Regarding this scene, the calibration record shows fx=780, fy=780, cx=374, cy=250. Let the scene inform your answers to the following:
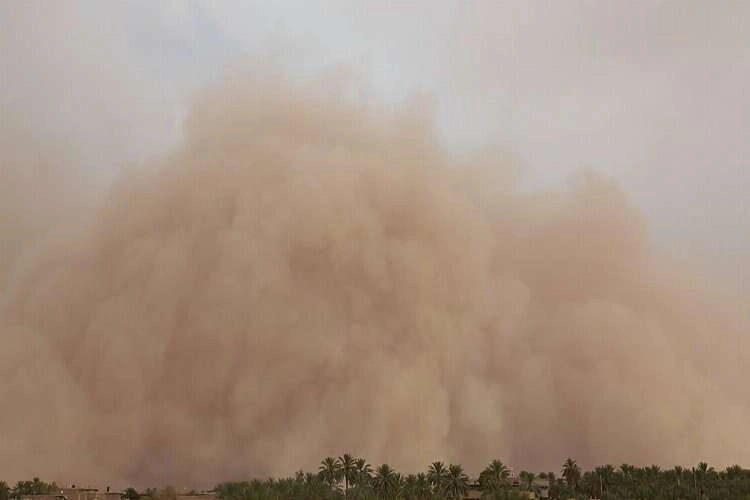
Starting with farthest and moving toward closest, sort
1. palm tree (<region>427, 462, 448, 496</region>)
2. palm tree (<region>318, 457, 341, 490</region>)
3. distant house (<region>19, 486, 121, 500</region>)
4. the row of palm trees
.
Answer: palm tree (<region>318, 457, 341, 490</region>) → palm tree (<region>427, 462, 448, 496</region>) → distant house (<region>19, 486, 121, 500</region>) → the row of palm trees

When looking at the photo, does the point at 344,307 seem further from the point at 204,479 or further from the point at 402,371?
the point at 204,479

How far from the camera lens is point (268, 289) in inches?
2330

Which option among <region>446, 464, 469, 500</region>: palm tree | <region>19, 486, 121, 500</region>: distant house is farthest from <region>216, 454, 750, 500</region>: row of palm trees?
<region>19, 486, 121, 500</region>: distant house

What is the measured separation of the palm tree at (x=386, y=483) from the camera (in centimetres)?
4457

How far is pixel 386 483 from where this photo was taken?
45.8 meters

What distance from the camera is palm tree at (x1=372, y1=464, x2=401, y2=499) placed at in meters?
44.6

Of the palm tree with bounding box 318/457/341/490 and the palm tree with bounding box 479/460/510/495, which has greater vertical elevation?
the palm tree with bounding box 318/457/341/490

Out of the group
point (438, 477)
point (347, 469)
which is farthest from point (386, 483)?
point (347, 469)

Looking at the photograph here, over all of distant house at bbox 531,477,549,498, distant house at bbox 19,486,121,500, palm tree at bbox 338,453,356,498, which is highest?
palm tree at bbox 338,453,356,498

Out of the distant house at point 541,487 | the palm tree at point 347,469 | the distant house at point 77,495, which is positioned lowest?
the distant house at point 541,487

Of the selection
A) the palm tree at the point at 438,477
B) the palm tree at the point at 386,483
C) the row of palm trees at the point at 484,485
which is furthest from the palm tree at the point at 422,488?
the palm tree at the point at 386,483

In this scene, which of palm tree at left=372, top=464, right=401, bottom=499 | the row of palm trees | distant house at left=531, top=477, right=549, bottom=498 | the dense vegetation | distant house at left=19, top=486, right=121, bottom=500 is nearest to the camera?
the row of palm trees

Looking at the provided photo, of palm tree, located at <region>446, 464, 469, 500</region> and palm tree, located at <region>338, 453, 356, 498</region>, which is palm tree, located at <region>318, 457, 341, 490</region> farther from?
palm tree, located at <region>446, 464, 469, 500</region>

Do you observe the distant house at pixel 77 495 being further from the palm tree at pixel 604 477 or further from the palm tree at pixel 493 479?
the palm tree at pixel 604 477
